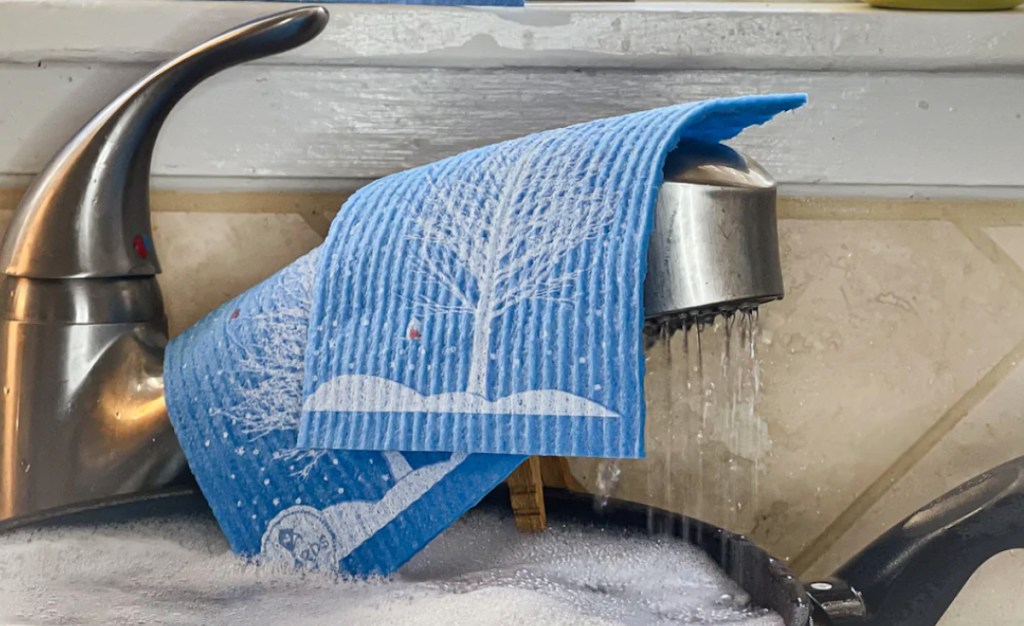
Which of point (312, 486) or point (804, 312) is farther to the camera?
point (804, 312)

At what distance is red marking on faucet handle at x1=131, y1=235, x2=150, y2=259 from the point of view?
509 mm

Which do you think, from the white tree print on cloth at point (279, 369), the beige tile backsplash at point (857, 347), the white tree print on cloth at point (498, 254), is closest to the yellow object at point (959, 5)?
the beige tile backsplash at point (857, 347)

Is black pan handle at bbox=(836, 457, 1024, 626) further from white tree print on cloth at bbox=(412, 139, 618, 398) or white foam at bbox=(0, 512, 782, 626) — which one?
white tree print on cloth at bbox=(412, 139, 618, 398)

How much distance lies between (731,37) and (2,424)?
0.39m

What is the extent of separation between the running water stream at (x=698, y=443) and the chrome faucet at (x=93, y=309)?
0.72ft

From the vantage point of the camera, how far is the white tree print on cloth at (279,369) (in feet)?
1.48

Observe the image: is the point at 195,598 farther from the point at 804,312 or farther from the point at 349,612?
the point at 804,312

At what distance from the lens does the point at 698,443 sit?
55cm

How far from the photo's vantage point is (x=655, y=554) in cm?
46

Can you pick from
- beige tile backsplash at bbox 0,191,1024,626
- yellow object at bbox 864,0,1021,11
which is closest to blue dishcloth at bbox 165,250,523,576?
beige tile backsplash at bbox 0,191,1024,626

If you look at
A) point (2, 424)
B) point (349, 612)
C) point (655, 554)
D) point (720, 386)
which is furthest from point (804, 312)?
point (2, 424)

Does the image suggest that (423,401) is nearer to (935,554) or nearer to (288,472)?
(288,472)

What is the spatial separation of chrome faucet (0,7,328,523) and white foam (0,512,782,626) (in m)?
0.05

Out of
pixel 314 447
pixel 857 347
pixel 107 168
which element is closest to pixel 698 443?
pixel 857 347
